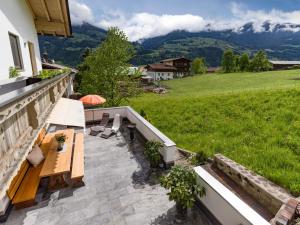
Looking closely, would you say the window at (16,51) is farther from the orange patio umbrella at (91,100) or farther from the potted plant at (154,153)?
the potted plant at (154,153)

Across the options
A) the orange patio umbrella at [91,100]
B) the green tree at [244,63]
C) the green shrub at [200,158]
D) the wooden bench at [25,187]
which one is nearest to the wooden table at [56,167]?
the wooden bench at [25,187]

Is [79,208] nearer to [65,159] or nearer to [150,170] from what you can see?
[65,159]

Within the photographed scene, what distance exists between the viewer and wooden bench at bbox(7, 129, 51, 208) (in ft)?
22.9

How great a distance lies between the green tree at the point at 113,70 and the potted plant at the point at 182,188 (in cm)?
1653

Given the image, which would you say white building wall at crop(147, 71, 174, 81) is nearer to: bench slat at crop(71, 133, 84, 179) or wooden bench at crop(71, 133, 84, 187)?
bench slat at crop(71, 133, 84, 179)

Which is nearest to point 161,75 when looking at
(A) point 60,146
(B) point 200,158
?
(A) point 60,146

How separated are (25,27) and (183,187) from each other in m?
10.9

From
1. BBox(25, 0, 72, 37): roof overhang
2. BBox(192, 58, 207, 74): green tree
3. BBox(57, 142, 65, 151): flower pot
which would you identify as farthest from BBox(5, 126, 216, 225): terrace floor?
BBox(192, 58, 207, 74): green tree

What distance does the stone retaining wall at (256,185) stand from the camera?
607cm

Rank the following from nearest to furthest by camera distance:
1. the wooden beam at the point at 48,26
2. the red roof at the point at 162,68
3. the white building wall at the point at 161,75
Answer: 1. the wooden beam at the point at 48,26
2. the white building wall at the point at 161,75
3. the red roof at the point at 162,68

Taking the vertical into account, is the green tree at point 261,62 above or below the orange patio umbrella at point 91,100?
above

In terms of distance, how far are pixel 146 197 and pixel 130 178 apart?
1.45 m

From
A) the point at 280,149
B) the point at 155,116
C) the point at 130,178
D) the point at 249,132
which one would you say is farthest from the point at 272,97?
the point at 130,178

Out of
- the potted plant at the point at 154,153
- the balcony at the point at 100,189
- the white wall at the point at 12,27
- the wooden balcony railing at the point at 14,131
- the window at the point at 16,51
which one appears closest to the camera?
the wooden balcony railing at the point at 14,131
